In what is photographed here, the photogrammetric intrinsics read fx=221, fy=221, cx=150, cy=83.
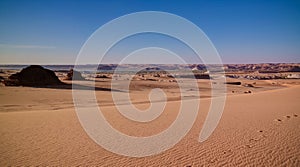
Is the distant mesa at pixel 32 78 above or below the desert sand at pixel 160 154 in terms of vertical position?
above

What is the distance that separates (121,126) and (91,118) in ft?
10.4

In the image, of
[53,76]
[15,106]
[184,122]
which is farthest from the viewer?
[53,76]

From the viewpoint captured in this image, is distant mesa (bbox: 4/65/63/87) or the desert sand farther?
distant mesa (bbox: 4/65/63/87)

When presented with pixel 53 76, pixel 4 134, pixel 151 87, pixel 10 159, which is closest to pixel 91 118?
pixel 4 134

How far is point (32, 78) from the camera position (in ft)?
103

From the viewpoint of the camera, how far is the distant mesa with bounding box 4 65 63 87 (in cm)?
3015

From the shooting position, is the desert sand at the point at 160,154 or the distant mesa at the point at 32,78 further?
the distant mesa at the point at 32,78

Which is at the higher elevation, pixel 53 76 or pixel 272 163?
pixel 53 76

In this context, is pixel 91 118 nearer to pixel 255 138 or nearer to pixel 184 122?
pixel 184 122

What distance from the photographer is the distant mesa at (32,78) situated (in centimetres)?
3015

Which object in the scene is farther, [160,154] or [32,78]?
[32,78]

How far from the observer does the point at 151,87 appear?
4022 centimetres

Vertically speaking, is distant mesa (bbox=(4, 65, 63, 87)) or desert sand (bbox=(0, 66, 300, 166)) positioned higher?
distant mesa (bbox=(4, 65, 63, 87))

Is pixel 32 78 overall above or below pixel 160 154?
above
